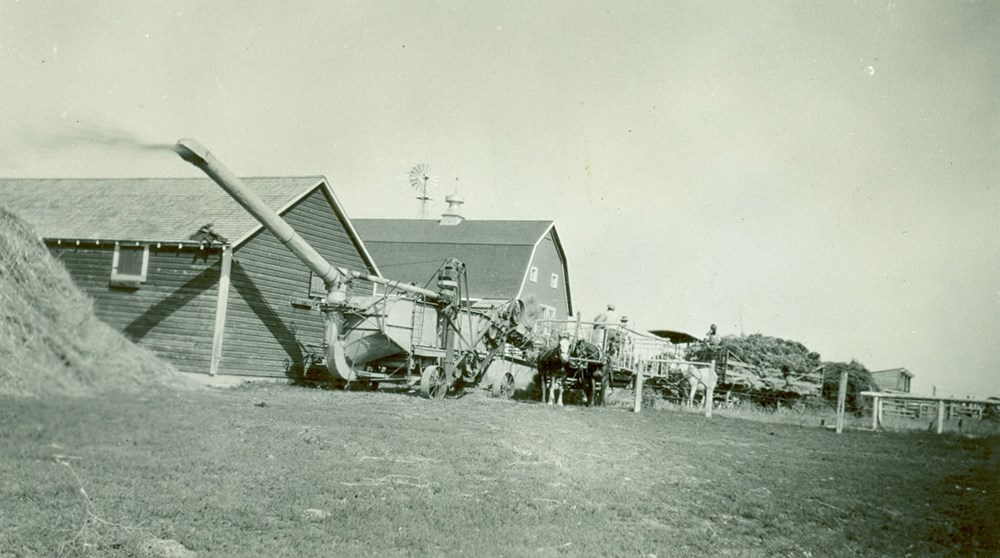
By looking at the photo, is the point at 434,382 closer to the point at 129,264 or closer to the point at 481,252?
A: the point at 129,264

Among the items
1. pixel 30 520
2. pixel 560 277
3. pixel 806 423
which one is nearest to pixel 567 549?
pixel 30 520

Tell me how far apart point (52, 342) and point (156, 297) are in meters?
1.90

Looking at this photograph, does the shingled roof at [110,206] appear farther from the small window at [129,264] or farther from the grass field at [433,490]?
the grass field at [433,490]

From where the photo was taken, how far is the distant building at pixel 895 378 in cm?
4006

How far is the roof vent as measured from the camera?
144ft

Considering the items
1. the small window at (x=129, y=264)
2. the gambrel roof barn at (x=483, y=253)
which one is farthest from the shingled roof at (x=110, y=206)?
the gambrel roof barn at (x=483, y=253)

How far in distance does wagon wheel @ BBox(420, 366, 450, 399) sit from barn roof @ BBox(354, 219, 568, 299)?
18490 millimetres

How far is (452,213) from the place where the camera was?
43.9 metres

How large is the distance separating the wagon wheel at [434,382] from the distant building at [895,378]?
98.5 feet

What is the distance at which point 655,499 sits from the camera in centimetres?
783

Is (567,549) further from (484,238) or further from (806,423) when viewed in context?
(484,238)

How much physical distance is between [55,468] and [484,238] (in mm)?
36186

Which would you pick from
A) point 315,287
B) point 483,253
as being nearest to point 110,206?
point 315,287

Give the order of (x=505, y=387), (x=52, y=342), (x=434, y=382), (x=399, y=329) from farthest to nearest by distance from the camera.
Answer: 1. (x=505, y=387)
2. (x=434, y=382)
3. (x=399, y=329)
4. (x=52, y=342)
